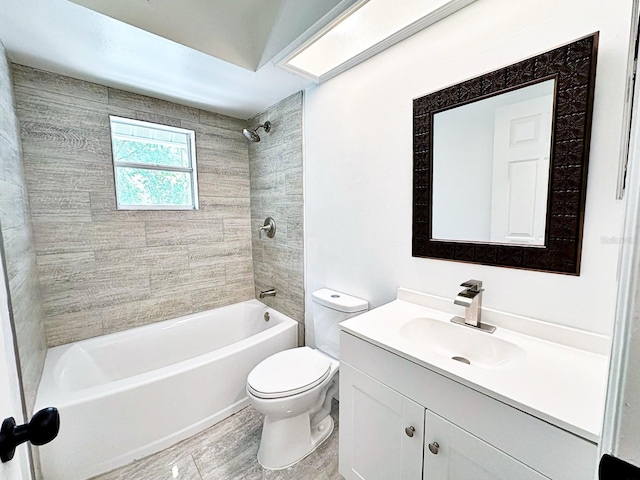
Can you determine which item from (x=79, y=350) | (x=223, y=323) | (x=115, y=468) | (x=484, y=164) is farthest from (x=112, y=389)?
(x=484, y=164)

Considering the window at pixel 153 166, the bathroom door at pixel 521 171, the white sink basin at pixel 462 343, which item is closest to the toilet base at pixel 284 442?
the white sink basin at pixel 462 343

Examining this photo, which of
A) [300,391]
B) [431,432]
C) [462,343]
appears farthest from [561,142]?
[300,391]

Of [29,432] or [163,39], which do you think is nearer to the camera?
[29,432]

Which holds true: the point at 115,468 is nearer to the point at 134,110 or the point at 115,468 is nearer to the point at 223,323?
the point at 223,323

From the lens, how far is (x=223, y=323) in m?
2.46

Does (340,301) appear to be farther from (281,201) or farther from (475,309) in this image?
(281,201)

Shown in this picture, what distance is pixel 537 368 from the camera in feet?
2.71

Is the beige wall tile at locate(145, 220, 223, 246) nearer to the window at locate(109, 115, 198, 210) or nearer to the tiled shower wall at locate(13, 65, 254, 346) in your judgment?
the tiled shower wall at locate(13, 65, 254, 346)

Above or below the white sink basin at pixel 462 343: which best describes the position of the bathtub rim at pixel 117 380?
below

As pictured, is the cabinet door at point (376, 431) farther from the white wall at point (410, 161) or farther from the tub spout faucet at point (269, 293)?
the tub spout faucet at point (269, 293)

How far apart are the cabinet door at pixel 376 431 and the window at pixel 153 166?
78.6 inches

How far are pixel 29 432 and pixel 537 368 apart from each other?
50.6 inches

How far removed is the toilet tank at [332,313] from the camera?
158cm

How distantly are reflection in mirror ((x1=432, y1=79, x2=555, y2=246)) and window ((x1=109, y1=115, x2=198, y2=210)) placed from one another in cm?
202
